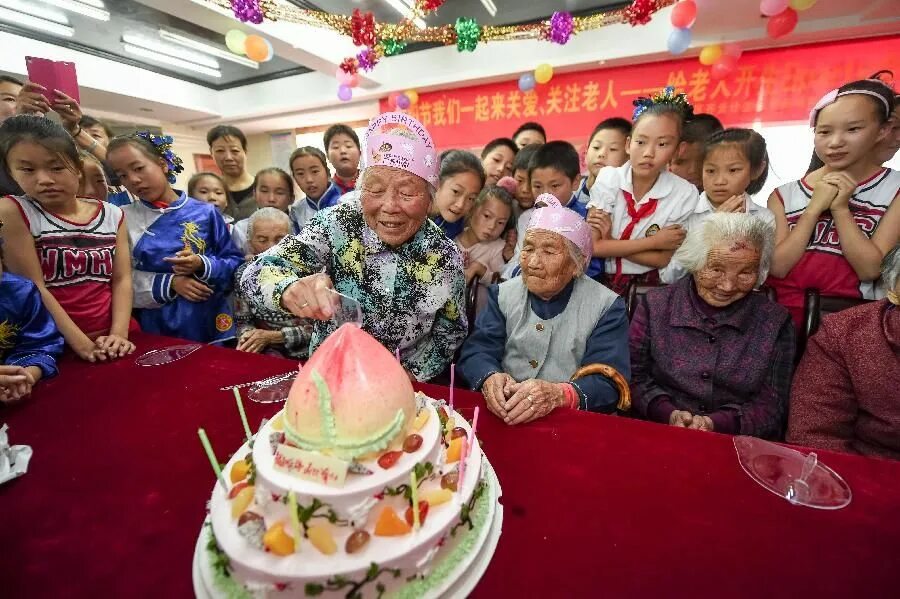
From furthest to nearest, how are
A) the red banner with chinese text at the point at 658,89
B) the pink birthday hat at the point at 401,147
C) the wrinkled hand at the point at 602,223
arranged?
the red banner with chinese text at the point at 658,89 < the wrinkled hand at the point at 602,223 < the pink birthday hat at the point at 401,147

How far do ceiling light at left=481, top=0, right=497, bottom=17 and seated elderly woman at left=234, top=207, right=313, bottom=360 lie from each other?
530cm

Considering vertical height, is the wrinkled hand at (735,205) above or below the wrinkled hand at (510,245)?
above

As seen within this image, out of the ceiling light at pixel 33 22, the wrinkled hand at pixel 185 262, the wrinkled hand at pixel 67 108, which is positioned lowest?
the wrinkled hand at pixel 185 262

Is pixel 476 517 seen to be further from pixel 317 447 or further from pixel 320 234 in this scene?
pixel 320 234

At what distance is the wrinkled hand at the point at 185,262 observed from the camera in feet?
8.95

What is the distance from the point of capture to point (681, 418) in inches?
72.6

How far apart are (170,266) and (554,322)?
2.71m

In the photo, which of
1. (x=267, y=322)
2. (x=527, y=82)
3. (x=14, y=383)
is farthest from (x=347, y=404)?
(x=527, y=82)

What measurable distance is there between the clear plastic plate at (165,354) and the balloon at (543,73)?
7269mm

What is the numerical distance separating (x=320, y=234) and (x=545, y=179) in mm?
1926

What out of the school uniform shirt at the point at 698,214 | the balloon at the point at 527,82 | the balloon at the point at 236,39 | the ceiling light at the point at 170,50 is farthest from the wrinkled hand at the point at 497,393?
the ceiling light at the point at 170,50

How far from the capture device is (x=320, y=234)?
195cm

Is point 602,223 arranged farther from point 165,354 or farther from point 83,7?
point 83,7

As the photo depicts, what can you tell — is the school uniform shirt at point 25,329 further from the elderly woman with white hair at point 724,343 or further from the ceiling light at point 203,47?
the ceiling light at point 203,47
